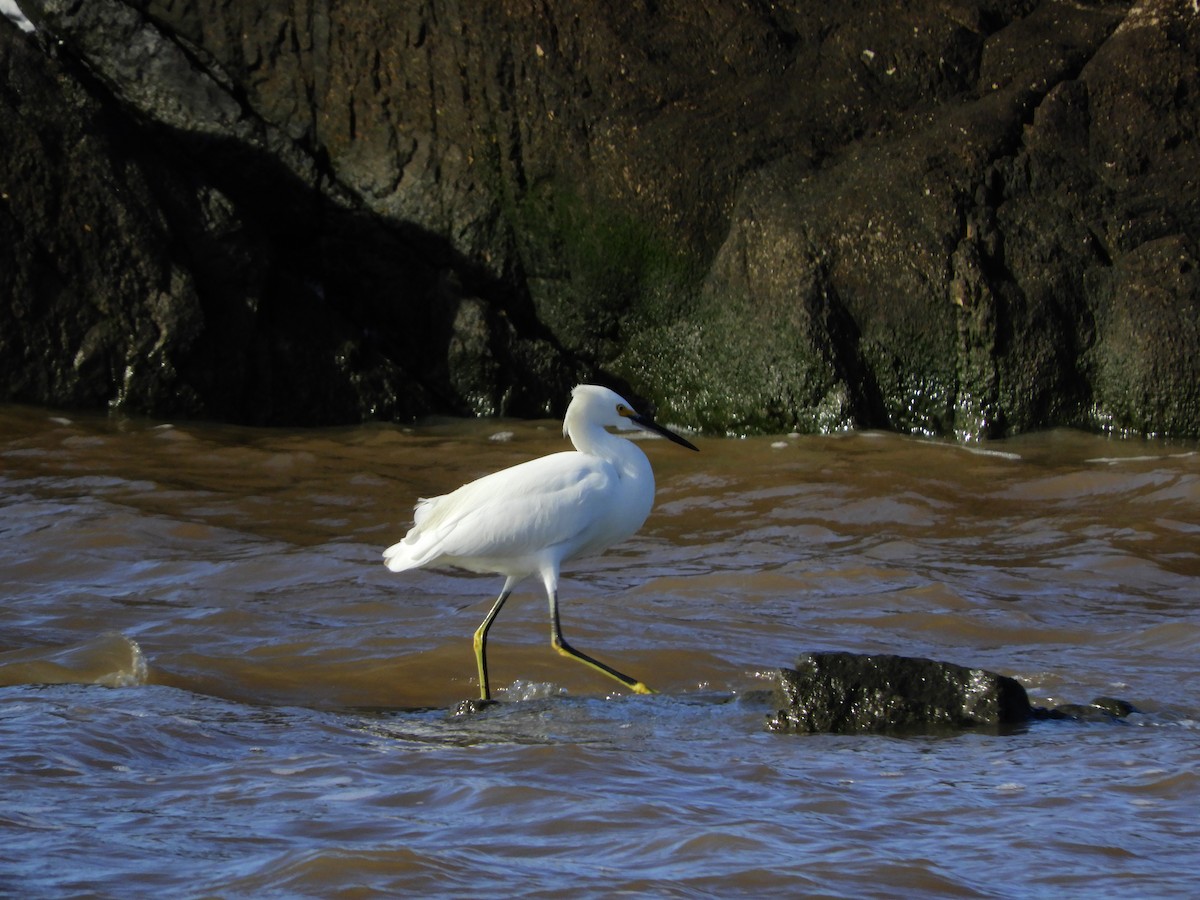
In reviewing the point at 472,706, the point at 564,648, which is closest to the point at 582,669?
the point at 564,648

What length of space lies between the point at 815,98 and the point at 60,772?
28.2ft

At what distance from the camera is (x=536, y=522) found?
19.2 ft

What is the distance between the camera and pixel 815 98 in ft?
37.9

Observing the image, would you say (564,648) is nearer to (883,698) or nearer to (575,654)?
(575,654)

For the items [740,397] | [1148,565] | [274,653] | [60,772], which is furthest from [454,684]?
[740,397]

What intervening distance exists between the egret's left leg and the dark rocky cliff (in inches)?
201

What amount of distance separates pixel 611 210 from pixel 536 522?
616 centimetres

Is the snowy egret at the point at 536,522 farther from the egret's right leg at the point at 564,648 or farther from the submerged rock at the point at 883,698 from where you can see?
the submerged rock at the point at 883,698

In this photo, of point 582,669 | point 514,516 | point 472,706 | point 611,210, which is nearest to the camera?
point 472,706

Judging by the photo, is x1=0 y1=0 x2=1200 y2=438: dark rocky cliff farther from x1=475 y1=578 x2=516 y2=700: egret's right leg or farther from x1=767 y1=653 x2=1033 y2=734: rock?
x1=767 y1=653 x2=1033 y2=734: rock

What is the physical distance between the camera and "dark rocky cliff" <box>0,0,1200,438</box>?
10758 millimetres

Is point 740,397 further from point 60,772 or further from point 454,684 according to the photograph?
point 60,772

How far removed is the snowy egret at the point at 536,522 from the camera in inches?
230

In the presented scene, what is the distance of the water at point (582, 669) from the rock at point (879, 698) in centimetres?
11
